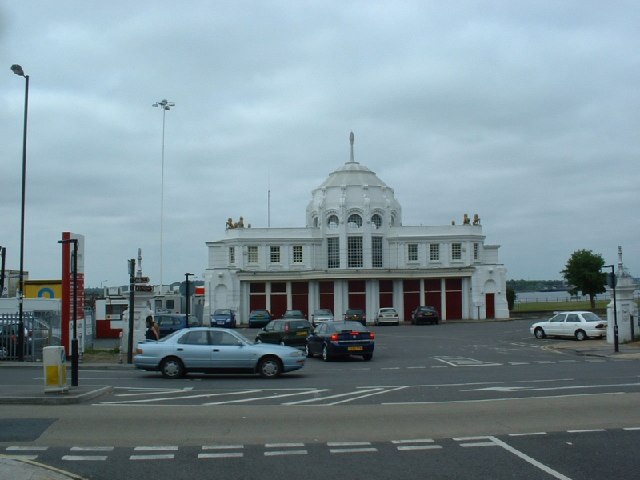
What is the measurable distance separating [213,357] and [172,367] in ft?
3.80

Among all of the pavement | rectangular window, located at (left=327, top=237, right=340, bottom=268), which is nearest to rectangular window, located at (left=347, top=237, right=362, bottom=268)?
rectangular window, located at (left=327, top=237, right=340, bottom=268)

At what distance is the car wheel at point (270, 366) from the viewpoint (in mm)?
20172

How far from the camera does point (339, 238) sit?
6619cm

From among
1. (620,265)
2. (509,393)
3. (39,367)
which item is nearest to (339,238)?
(620,265)

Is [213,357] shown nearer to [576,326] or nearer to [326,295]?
[576,326]

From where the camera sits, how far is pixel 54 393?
14.6 m

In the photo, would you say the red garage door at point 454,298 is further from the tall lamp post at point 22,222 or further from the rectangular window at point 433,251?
the tall lamp post at point 22,222

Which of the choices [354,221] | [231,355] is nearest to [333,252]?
[354,221]

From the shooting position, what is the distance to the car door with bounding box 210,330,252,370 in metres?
20.0

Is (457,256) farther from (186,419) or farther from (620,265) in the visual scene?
(186,419)

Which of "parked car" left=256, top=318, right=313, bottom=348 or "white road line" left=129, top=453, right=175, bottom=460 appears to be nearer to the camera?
"white road line" left=129, top=453, right=175, bottom=460

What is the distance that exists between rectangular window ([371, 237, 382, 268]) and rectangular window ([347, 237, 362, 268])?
115cm

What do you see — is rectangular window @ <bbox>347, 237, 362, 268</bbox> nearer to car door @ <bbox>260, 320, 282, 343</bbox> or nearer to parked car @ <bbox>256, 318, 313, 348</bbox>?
car door @ <bbox>260, 320, 282, 343</bbox>

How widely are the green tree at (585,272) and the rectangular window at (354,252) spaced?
21.0 metres
